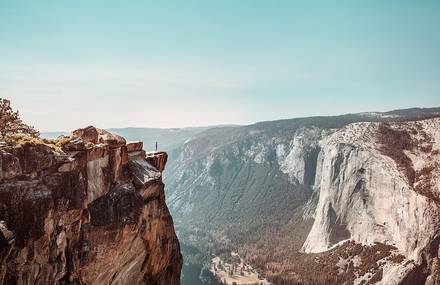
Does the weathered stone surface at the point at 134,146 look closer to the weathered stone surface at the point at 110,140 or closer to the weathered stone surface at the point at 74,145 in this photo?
the weathered stone surface at the point at 110,140

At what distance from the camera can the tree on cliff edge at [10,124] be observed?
23.6 metres

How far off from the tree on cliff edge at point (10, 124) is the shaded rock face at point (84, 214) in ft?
7.39

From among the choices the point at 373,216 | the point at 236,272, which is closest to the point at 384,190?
the point at 373,216

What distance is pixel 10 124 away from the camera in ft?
80.0

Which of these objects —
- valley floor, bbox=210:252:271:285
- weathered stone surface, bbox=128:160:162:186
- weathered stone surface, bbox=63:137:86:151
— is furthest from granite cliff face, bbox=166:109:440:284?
weathered stone surface, bbox=63:137:86:151

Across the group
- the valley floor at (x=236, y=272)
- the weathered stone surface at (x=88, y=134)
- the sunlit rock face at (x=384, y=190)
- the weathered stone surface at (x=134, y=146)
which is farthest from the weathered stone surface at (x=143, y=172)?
the valley floor at (x=236, y=272)

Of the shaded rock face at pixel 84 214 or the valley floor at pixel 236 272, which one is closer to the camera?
the shaded rock face at pixel 84 214

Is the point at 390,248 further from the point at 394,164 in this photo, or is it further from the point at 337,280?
the point at 394,164

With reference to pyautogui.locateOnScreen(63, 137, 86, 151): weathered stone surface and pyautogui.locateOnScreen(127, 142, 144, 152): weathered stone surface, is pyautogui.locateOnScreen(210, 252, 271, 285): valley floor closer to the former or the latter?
pyautogui.locateOnScreen(127, 142, 144, 152): weathered stone surface

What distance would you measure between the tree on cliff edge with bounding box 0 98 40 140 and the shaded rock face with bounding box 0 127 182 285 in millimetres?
2254

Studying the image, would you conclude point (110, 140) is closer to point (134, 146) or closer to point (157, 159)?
point (134, 146)

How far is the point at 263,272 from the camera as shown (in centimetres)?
16312

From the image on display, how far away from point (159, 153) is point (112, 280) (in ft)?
43.8

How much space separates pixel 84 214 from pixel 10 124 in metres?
7.08
